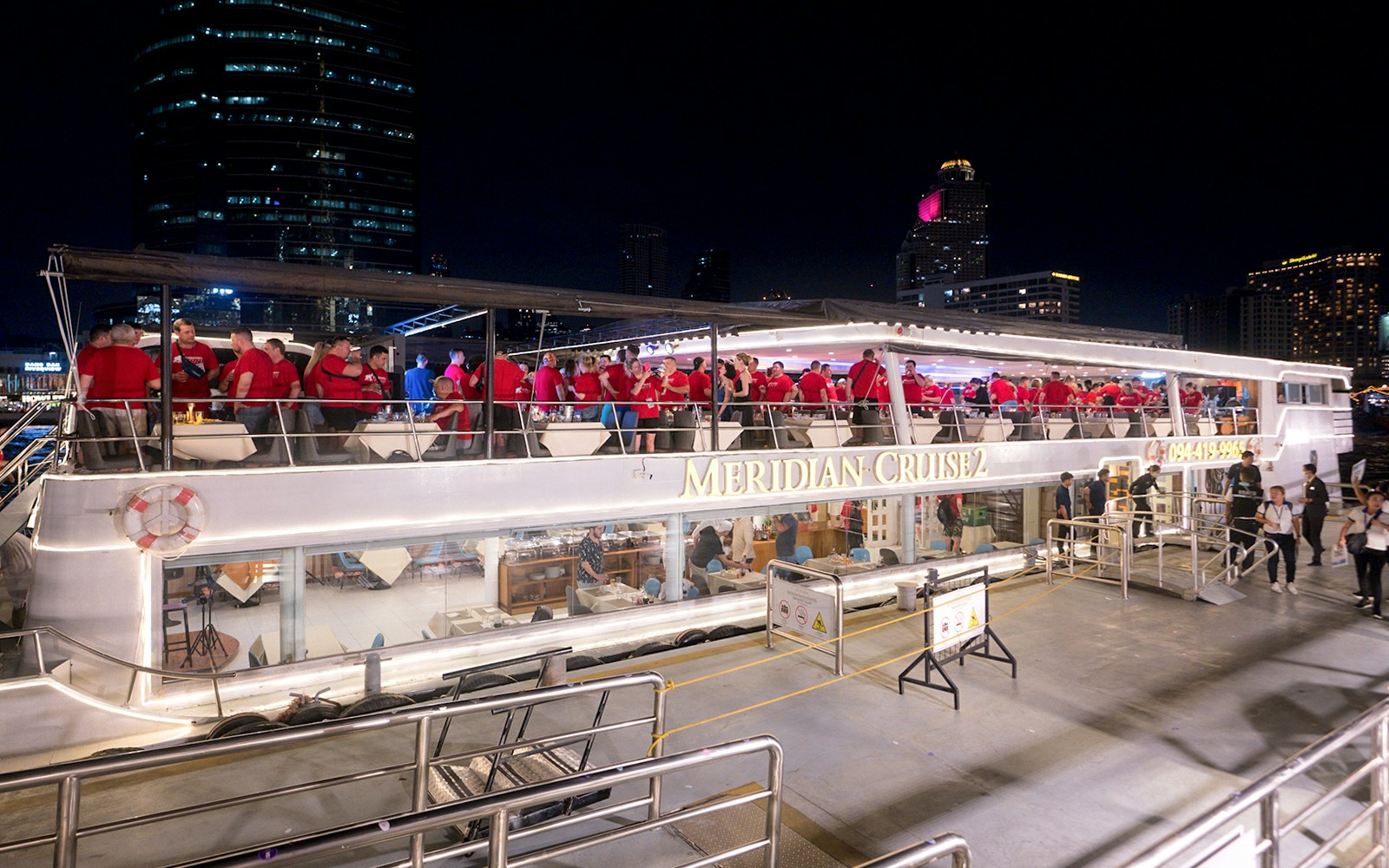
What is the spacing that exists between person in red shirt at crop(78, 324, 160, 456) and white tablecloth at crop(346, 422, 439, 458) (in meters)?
2.24

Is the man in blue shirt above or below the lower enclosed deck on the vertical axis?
above

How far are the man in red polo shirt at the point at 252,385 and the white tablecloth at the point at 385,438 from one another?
3.39ft

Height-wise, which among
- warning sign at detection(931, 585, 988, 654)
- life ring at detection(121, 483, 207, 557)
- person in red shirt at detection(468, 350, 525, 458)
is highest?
person in red shirt at detection(468, 350, 525, 458)

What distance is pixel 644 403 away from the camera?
36.6 ft

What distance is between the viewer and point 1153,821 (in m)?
5.79

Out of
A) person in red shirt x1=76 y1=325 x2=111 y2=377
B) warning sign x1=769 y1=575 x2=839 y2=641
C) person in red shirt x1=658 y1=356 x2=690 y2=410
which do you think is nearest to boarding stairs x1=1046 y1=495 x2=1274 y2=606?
A: warning sign x1=769 y1=575 x2=839 y2=641

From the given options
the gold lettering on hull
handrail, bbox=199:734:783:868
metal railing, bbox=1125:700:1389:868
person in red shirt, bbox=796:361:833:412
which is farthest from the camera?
person in red shirt, bbox=796:361:833:412

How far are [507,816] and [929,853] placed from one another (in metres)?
1.76

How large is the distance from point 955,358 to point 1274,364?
1174cm

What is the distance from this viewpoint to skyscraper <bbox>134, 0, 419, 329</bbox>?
336 ft

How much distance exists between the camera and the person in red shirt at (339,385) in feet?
30.6

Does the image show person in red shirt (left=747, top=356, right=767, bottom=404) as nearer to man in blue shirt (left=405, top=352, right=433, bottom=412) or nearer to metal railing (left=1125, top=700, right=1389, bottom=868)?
man in blue shirt (left=405, top=352, right=433, bottom=412)

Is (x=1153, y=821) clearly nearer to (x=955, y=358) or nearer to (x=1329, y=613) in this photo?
(x=1329, y=613)

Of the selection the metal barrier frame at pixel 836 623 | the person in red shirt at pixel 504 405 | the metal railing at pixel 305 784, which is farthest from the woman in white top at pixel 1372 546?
the person in red shirt at pixel 504 405
